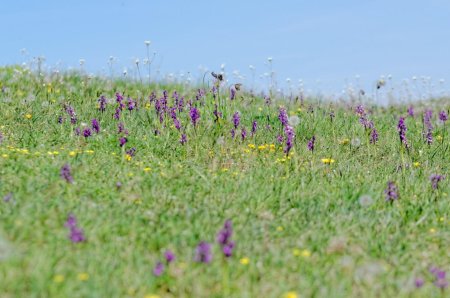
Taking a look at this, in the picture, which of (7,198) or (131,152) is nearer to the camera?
(7,198)

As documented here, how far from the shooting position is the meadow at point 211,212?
3744 mm

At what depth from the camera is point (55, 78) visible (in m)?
12.5

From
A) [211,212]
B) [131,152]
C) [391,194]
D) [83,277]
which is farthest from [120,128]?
[83,277]

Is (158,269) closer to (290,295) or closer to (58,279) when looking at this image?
(58,279)

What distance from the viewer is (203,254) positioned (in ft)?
12.5

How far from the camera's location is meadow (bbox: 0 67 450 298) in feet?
12.3

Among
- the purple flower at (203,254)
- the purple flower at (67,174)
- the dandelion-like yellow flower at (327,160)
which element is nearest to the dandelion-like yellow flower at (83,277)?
the purple flower at (203,254)

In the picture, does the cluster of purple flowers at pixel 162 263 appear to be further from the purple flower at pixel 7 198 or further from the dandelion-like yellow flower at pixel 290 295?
the purple flower at pixel 7 198

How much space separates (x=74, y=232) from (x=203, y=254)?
2.73 ft

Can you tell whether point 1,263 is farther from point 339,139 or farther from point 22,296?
point 339,139

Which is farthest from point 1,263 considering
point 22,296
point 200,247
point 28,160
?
point 28,160

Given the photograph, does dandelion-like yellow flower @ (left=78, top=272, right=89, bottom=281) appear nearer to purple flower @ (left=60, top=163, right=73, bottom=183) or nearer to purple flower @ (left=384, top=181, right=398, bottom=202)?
purple flower @ (left=60, top=163, right=73, bottom=183)

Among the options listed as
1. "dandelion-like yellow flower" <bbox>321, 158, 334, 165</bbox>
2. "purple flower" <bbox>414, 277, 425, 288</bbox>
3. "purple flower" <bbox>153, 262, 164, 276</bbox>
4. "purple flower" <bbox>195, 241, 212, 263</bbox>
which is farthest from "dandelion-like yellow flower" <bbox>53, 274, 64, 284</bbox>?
"dandelion-like yellow flower" <bbox>321, 158, 334, 165</bbox>

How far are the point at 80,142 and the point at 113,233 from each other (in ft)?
10.4
